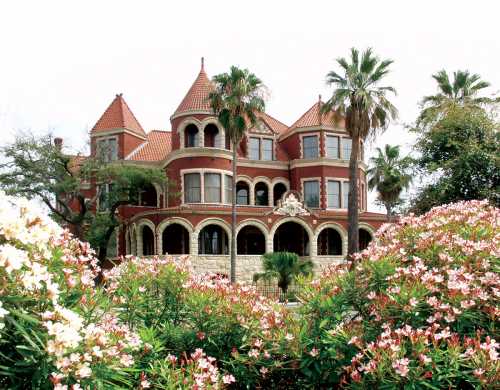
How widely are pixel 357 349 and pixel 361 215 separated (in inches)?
1271

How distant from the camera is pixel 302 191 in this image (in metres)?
38.9

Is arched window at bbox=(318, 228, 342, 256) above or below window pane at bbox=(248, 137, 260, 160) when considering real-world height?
below

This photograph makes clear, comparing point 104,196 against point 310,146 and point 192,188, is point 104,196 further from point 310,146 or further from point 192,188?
point 310,146

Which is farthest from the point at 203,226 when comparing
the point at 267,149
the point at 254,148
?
the point at 267,149

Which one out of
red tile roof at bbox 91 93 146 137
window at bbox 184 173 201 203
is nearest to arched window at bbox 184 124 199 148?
window at bbox 184 173 201 203

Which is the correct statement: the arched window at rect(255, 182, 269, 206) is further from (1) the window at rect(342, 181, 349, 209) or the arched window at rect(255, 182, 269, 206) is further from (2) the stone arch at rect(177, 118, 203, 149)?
(2) the stone arch at rect(177, 118, 203, 149)

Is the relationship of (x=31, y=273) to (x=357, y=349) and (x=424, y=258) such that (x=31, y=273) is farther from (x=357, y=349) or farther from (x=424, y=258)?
(x=424, y=258)

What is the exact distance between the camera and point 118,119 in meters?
39.8

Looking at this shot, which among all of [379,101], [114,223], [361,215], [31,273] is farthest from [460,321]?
[361,215]

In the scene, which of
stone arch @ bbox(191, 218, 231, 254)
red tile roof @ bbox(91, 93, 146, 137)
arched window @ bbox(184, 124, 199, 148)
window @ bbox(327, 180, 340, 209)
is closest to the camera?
stone arch @ bbox(191, 218, 231, 254)

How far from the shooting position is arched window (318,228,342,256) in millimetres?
37219

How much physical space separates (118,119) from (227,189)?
10.9 meters

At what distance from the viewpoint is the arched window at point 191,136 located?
3685cm

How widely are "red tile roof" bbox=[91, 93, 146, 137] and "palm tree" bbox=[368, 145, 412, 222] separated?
20326 millimetres
